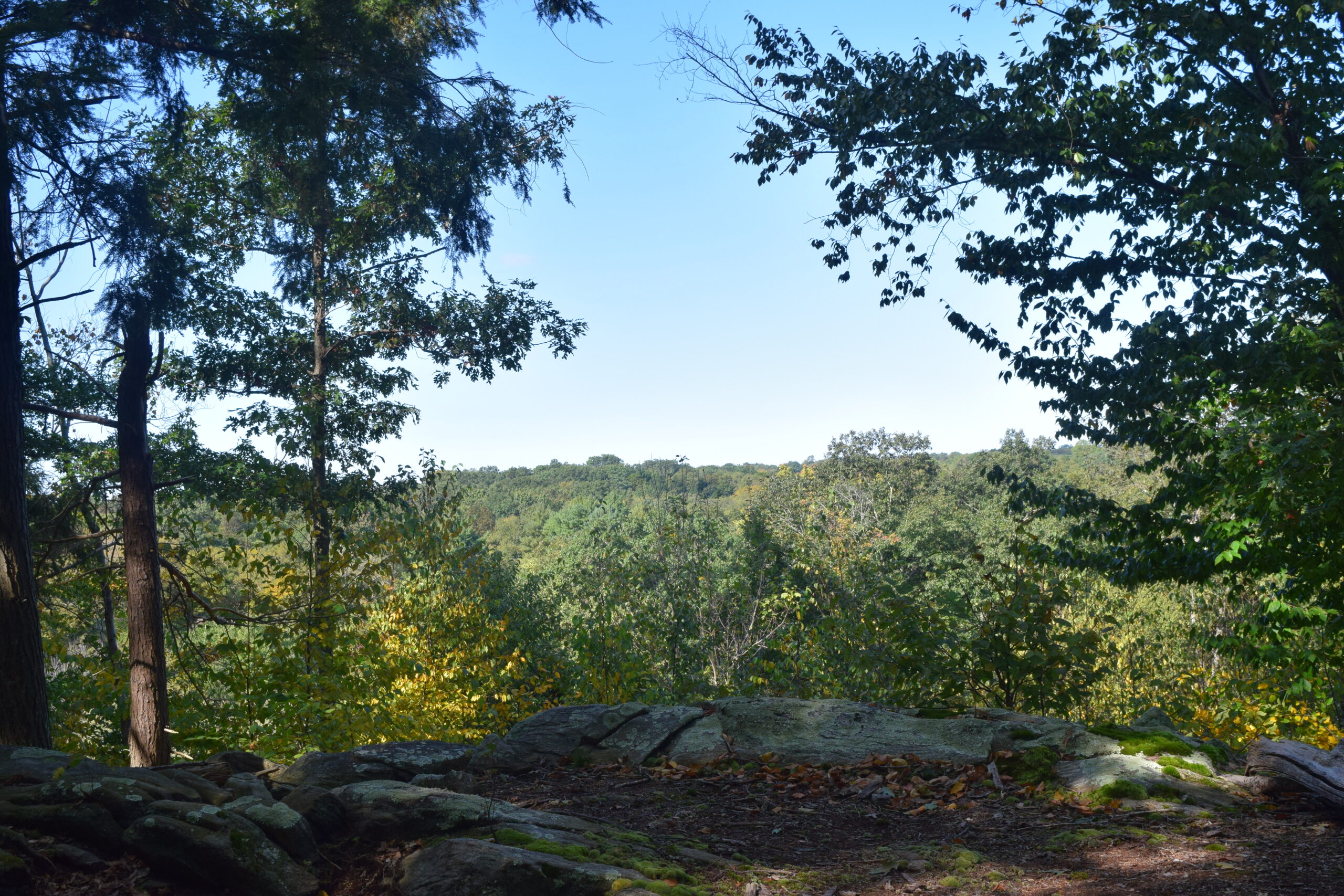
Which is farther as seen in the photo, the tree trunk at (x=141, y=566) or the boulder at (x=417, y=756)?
the tree trunk at (x=141, y=566)

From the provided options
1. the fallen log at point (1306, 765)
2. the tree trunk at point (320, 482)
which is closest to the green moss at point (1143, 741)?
the fallen log at point (1306, 765)

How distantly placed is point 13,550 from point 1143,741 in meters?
7.88

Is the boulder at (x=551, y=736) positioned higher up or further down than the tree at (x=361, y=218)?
further down

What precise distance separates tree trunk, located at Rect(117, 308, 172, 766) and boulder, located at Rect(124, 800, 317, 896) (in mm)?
5539

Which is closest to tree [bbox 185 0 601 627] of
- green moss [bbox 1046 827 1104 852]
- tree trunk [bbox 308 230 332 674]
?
tree trunk [bbox 308 230 332 674]

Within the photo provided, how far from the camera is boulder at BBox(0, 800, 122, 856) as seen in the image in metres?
3.64

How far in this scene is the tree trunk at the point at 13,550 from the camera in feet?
18.3

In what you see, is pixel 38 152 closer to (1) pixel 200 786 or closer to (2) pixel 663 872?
(1) pixel 200 786

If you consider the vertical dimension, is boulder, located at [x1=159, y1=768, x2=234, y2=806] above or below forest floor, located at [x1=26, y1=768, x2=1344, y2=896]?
above

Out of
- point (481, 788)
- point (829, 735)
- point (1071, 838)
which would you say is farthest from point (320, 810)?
point (1071, 838)

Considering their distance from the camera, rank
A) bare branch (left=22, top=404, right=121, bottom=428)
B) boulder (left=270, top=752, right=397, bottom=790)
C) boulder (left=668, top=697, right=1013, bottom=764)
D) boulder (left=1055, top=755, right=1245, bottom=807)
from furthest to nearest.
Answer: bare branch (left=22, top=404, right=121, bottom=428), boulder (left=668, top=697, right=1013, bottom=764), boulder (left=270, top=752, right=397, bottom=790), boulder (left=1055, top=755, right=1245, bottom=807)

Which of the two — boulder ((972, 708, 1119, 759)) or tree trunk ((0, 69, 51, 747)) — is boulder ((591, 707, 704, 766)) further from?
tree trunk ((0, 69, 51, 747))

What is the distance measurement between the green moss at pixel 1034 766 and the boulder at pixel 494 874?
10.5 feet

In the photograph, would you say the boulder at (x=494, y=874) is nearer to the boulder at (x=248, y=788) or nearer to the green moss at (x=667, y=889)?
the green moss at (x=667, y=889)
